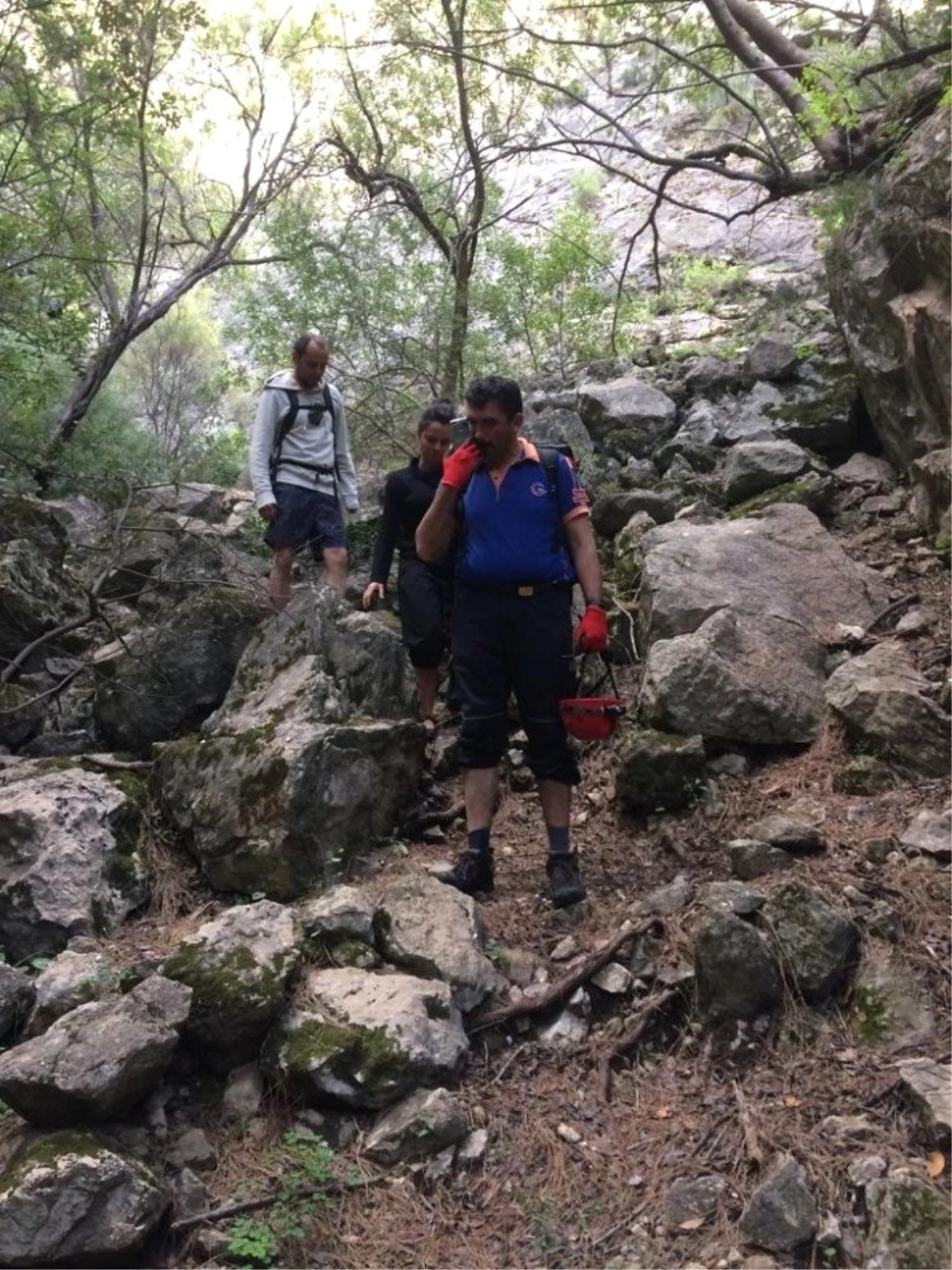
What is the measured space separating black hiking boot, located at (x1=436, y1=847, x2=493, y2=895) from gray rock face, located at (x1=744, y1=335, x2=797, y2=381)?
569 cm

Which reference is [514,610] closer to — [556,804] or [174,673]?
[556,804]

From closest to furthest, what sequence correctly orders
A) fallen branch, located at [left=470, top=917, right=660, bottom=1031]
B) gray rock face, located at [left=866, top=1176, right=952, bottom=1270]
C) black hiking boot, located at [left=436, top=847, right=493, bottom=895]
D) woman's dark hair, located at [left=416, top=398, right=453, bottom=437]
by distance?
gray rock face, located at [left=866, top=1176, right=952, bottom=1270] → fallen branch, located at [left=470, top=917, right=660, bottom=1031] → black hiking boot, located at [left=436, top=847, right=493, bottom=895] → woman's dark hair, located at [left=416, top=398, right=453, bottom=437]

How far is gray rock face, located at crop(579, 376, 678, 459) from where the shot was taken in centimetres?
813

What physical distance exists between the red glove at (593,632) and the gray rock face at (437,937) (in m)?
1.06

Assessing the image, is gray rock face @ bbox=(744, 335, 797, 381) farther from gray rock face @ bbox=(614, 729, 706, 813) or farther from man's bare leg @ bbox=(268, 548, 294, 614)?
gray rock face @ bbox=(614, 729, 706, 813)

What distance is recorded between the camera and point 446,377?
35.8 feet

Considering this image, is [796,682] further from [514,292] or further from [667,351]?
[514,292]

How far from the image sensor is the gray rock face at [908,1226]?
2.14m

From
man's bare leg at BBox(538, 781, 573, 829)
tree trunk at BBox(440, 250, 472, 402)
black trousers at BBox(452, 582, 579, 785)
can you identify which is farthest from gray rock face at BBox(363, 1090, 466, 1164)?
tree trunk at BBox(440, 250, 472, 402)

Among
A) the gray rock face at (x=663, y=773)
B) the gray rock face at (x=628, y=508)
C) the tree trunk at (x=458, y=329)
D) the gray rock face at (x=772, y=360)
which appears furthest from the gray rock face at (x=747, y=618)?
the tree trunk at (x=458, y=329)

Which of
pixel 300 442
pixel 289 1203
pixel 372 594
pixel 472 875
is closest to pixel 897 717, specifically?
pixel 472 875

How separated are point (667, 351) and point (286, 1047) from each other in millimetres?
9520

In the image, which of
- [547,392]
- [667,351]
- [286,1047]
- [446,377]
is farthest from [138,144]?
[286,1047]

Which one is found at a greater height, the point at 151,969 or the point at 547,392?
the point at 547,392
